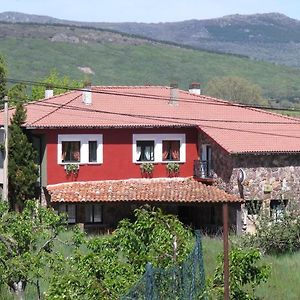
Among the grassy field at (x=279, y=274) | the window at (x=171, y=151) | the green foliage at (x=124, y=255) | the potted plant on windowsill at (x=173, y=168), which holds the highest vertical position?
the green foliage at (x=124, y=255)

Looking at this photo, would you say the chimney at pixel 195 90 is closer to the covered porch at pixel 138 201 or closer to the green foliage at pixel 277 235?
the covered porch at pixel 138 201

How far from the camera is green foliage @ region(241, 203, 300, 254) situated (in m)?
31.4

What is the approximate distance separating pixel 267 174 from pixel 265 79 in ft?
487

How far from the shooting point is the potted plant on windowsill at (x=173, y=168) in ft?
133

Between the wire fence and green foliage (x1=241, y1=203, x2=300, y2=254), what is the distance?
1419cm

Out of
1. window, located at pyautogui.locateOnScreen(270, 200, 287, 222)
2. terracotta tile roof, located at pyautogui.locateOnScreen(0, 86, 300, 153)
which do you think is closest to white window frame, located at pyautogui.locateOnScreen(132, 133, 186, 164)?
terracotta tile roof, located at pyautogui.locateOnScreen(0, 86, 300, 153)

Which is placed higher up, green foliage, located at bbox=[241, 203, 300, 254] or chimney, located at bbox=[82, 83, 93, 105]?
chimney, located at bbox=[82, 83, 93, 105]

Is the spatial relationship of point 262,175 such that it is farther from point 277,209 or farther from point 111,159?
point 111,159

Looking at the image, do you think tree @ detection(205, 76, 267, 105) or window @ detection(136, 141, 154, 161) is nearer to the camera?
window @ detection(136, 141, 154, 161)

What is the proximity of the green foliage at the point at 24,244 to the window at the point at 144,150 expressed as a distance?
19452mm

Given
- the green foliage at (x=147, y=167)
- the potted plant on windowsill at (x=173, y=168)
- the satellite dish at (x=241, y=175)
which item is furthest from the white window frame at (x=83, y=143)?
the satellite dish at (x=241, y=175)

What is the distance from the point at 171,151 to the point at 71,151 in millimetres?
4640

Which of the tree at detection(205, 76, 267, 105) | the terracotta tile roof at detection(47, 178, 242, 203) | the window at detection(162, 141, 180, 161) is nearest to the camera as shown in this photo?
the terracotta tile roof at detection(47, 178, 242, 203)

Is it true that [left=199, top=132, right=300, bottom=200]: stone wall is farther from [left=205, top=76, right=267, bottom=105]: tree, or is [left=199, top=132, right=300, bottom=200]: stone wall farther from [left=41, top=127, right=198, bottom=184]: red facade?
[left=205, top=76, right=267, bottom=105]: tree
